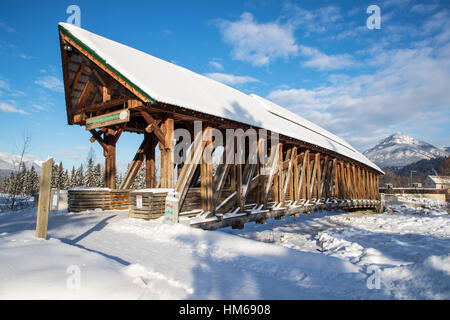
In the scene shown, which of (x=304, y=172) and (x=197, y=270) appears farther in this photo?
(x=304, y=172)

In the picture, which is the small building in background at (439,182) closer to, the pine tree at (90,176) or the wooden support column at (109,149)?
the wooden support column at (109,149)

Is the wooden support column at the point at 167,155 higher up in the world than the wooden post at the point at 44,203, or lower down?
higher up

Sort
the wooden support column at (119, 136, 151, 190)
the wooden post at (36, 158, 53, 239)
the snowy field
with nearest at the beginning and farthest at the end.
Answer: the snowy field, the wooden post at (36, 158, 53, 239), the wooden support column at (119, 136, 151, 190)

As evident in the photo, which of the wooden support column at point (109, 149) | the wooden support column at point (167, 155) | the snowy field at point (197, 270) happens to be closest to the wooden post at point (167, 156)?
the wooden support column at point (167, 155)

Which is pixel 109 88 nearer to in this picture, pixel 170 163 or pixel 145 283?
pixel 170 163

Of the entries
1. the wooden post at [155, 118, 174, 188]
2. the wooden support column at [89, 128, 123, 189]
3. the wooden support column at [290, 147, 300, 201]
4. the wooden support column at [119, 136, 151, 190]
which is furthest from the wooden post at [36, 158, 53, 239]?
the wooden support column at [290, 147, 300, 201]

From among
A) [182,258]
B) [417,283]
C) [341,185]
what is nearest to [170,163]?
[182,258]

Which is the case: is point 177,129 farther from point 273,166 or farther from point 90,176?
point 90,176

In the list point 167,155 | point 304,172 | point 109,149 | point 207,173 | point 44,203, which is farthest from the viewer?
point 304,172

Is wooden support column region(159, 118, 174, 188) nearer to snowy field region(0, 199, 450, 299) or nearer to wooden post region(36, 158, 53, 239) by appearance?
snowy field region(0, 199, 450, 299)

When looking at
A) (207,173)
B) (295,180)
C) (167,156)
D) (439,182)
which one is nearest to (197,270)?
(167,156)

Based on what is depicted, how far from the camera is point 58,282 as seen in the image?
9.96ft

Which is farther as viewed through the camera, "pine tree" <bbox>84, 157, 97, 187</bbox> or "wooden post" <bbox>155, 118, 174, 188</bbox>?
"pine tree" <bbox>84, 157, 97, 187</bbox>

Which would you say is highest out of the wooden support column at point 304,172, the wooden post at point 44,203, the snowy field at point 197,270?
the wooden support column at point 304,172
